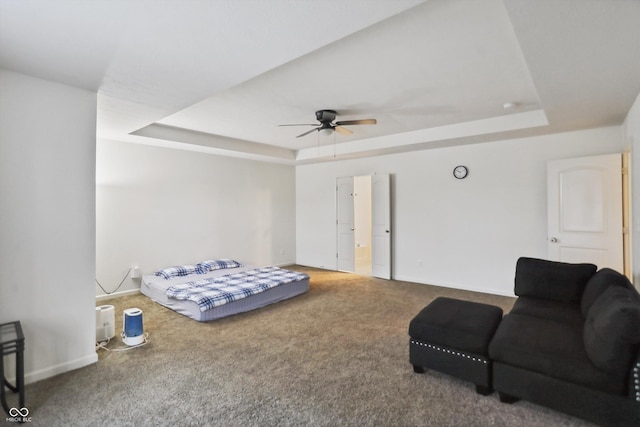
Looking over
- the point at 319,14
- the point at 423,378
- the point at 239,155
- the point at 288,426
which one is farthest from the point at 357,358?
the point at 239,155

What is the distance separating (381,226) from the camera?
605 centimetres

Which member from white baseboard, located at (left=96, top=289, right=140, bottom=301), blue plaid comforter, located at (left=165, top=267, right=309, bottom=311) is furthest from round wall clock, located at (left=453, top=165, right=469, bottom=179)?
white baseboard, located at (left=96, top=289, right=140, bottom=301)

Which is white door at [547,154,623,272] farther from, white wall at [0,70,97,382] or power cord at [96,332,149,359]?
white wall at [0,70,97,382]

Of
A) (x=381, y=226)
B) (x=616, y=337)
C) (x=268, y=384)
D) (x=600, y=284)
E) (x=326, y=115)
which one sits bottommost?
(x=268, y=384)

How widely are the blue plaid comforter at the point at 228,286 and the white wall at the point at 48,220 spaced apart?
125 centimetres

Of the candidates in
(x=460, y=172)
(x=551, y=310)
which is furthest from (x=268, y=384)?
(x=460, y=172)

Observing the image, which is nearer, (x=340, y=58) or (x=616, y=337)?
(x=616, y=337)

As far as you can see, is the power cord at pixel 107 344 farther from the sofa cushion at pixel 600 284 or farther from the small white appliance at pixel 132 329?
the sofa cushion at pixel 600 284

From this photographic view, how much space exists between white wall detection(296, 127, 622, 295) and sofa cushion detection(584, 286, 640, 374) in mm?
2916

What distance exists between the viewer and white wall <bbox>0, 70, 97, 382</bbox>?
2391 mm

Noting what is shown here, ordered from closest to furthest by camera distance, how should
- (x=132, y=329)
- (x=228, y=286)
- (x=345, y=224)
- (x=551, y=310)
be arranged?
(x=551, y=310), (x=132, y=329), (x=228, y=286), (x=345, y=224)

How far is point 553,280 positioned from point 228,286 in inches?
153

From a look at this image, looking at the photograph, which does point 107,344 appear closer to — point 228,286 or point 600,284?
point 228,286

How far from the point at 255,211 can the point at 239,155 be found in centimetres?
130
